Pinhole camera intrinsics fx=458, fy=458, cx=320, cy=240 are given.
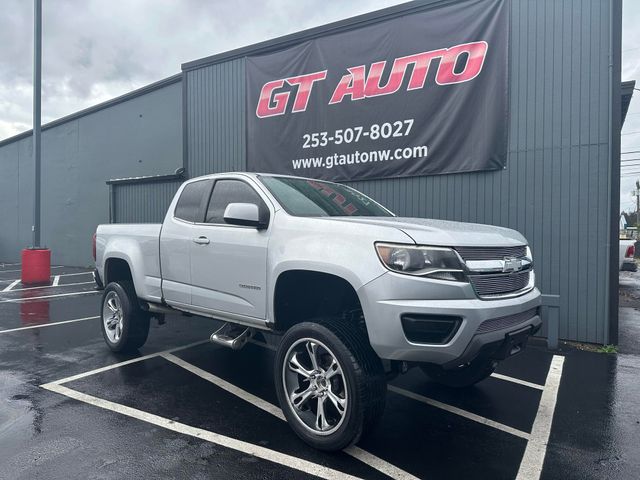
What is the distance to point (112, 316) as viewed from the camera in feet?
19.3

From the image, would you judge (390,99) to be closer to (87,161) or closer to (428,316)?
(428,316)

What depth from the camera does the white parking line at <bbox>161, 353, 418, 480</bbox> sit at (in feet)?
9.96

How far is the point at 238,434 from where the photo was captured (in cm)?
354

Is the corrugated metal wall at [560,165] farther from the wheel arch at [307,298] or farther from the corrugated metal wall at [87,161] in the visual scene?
the corrugated metal wall at [87,161]

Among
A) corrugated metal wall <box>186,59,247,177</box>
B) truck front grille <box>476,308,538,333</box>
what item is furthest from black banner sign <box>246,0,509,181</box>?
truck front grille <box>476,308,538,333</box>

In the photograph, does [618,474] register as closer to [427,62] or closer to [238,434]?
[238,434]

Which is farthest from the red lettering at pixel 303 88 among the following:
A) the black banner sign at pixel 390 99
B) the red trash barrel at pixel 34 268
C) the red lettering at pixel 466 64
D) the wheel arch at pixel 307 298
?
the red trash barrel at pixel 34 268

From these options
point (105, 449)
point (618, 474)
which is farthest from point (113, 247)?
point (618, 474)

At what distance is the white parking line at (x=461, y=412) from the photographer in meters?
3.71

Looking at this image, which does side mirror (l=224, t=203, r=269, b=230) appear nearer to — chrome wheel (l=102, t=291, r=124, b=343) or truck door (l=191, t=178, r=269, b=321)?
truck door (l=191, t=178, r=269, b=321)

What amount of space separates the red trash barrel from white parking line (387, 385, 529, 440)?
1144 cm

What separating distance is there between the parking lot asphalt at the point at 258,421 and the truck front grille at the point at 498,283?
118 cm

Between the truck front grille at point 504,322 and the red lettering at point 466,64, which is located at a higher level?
the red lettering at point 466,64

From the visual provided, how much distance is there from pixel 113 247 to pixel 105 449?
3.03 meters
